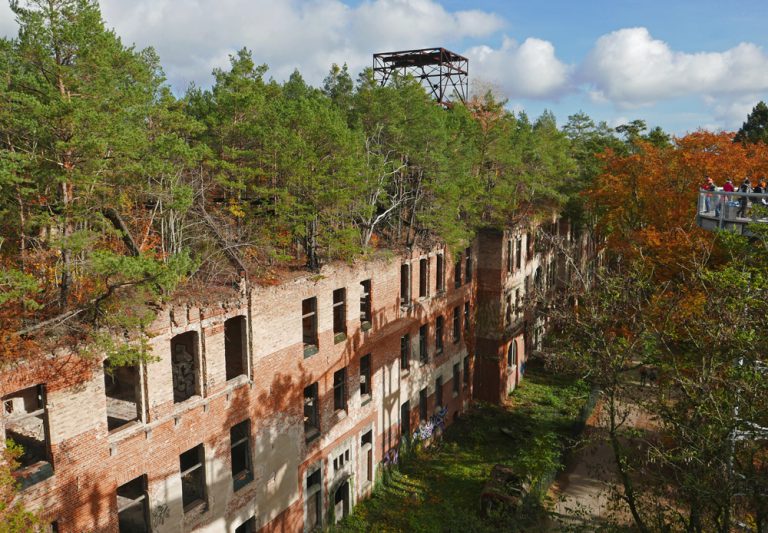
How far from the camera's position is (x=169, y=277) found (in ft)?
39.7

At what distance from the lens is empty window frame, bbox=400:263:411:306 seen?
27234 mm

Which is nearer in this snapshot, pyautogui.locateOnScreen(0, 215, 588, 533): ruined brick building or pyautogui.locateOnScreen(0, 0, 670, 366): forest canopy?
pyautogui.locateOnScreen(0, 0, 670, 366): forest canopy

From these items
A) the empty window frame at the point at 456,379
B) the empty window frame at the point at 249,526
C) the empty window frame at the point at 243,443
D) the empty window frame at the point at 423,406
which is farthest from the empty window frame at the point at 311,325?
the empty window frame at the point at 456,379

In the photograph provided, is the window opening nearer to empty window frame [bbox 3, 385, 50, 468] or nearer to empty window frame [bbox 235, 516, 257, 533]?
empty window frame [bbox 235, 516, 257, 533]

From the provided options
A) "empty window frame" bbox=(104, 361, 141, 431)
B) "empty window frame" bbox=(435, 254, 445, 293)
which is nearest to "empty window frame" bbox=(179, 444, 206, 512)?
"empty window frame" bbox=(104, 361, 141, 431)

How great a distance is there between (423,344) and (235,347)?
12814 millimetres

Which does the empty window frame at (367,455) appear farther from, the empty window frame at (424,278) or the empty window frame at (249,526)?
the empty window frame at (424,278)

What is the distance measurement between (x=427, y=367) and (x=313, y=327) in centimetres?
983

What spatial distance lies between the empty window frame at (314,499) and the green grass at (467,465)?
88cm

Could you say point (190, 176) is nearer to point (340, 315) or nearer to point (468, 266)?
point (340, 315)

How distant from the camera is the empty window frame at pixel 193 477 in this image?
1670 centimetres

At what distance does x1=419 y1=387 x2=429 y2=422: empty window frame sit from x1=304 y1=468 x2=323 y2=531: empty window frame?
28.6ft

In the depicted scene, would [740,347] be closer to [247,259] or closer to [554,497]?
[247,259]

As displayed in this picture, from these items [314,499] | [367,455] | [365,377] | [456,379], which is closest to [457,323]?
[456,379]
